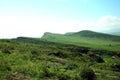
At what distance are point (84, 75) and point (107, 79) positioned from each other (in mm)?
7526

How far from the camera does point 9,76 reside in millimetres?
28703

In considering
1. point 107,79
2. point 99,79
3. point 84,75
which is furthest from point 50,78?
point 107,79

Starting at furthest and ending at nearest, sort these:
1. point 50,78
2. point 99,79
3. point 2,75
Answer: point 99,79, point 50,78, point 2,75

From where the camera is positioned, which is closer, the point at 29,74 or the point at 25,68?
the point at 29,74

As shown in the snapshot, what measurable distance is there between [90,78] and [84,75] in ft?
5.31

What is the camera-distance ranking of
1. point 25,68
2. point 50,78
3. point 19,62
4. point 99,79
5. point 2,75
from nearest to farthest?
point 2,75, point 50,78, point 25,68, point 99,79, point 19,62

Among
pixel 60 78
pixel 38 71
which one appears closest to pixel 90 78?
pixel 60 78

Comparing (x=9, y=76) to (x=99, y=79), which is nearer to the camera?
(x=9, y=76)

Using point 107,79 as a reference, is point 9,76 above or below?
above

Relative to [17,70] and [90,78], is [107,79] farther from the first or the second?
[17,70]

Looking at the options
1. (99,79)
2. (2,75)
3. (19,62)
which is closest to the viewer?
(2,75)

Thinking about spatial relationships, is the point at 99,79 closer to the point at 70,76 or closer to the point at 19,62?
the point at 70,76

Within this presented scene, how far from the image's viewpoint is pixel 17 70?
34.6m

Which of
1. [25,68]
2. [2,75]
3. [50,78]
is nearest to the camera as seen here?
[2,75]
